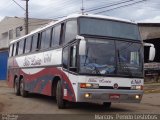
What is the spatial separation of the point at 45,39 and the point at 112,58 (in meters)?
4.81

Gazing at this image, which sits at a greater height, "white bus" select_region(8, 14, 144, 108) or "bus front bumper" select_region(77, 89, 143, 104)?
"white bus" select_region(8, 14, 144, 108)

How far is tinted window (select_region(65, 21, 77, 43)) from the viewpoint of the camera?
567 inches

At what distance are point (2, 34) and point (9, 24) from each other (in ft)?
12.4

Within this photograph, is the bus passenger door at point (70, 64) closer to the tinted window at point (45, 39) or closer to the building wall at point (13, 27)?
the tinted window at point (45, 39)

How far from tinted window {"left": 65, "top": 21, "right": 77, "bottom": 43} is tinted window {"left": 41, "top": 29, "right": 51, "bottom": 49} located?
231 cm

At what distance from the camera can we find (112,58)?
1402cm

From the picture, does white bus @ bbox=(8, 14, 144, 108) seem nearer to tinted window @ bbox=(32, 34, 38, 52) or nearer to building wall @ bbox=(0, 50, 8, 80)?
tinted window @ bbox=(32, 34, 38, 52)

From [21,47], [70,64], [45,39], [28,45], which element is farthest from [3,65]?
[70,64]

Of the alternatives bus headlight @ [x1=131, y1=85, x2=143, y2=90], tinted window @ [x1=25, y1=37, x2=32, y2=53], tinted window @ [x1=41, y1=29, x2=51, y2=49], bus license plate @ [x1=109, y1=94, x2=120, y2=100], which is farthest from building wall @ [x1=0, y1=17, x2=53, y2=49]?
bus license plate @ [x1=109, y1=94, x2=120, y2=100]

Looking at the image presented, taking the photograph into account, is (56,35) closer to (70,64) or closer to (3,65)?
(70,64)

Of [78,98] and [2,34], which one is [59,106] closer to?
[78,98]

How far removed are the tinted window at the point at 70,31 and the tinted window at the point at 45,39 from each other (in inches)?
90.8

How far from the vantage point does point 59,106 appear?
15.4 m

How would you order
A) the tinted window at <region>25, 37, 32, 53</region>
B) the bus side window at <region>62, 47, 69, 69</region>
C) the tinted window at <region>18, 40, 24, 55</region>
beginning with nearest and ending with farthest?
the bus side window at <region>62, 47, 69, 69</region>, the tinted window at <region>25, 37, 32, 53</region>, the tinted window at <region>18, 40, 24, 55</region>
